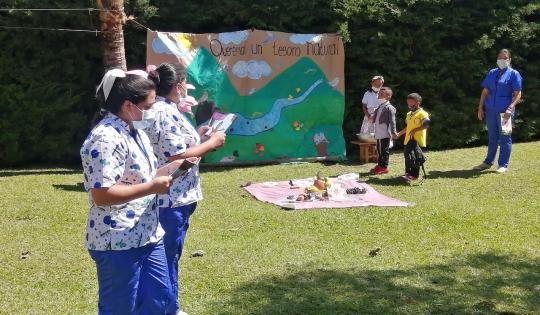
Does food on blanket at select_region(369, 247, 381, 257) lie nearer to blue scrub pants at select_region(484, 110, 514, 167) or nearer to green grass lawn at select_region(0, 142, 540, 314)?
green grass lawn at select_region(0, 142, 540, 314)

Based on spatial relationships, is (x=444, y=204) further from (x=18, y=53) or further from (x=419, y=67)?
(x=18, y=53)

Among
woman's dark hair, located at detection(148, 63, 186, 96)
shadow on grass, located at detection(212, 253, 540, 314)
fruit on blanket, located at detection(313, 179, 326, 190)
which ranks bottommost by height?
shadow on grass, located at detection(212, 253, 540, 314)

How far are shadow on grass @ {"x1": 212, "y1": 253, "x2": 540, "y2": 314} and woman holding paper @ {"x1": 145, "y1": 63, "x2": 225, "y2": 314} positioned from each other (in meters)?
0.91

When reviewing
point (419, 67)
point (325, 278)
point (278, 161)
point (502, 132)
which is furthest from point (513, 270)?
point (419, 67)

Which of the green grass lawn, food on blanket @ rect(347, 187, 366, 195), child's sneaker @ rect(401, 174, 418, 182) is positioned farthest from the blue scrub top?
food on blanket @ rect(347, 187, 366, 195)

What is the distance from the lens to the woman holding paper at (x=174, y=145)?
445 centimetres

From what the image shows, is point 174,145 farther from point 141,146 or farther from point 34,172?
point 34,172

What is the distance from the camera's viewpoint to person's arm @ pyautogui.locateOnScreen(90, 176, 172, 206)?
11.3 ft

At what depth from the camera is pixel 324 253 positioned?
22.1ft

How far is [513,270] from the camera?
20.4 ft

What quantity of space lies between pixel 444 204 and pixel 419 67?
18.1 feet

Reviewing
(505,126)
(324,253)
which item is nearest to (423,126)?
(505,126)

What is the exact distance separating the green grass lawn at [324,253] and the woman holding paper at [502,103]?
688mm

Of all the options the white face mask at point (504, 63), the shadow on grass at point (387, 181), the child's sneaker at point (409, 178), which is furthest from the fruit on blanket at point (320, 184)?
the white face mask at point (504, 63)
